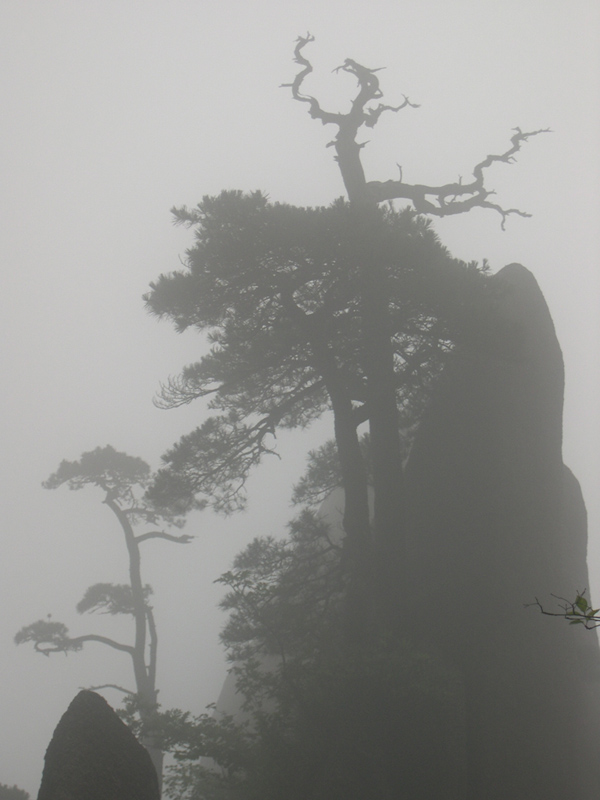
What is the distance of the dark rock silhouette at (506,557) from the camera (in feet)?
43.7

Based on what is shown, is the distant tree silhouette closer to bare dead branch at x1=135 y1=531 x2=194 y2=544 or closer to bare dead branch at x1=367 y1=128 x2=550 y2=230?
bare dead branch at x1=135 y1=531 x2=194 y2=544

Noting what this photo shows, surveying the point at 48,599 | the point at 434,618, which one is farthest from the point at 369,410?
the point at 48,599

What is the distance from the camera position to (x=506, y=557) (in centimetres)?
1484

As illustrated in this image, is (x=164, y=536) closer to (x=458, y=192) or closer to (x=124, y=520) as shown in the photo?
(x=124, y=520)

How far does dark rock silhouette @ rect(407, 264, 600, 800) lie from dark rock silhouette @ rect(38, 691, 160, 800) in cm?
629

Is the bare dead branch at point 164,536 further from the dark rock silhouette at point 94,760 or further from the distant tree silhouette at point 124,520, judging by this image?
the dark rock silhouette at point 94,760

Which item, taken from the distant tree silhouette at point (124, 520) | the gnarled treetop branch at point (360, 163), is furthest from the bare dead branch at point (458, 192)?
the distant tree silhouette at point (124, 520)

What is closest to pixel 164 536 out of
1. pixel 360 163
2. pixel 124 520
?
pixel 124 520

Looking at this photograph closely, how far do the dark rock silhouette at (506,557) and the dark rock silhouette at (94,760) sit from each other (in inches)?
247

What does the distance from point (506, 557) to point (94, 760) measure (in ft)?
29.5

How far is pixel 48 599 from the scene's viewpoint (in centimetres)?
8488

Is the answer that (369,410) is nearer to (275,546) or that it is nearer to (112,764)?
(275,546)

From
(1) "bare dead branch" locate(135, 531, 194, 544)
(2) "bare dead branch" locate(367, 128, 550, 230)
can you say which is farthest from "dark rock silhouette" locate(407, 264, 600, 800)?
(1) "bare dead branch" locate(135, 531, 194, 544)

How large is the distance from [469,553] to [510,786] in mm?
4160
